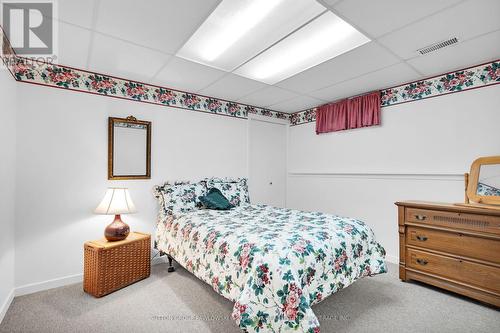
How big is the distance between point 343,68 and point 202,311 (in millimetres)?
2857

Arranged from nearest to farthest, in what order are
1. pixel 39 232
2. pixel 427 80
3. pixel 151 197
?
pixel 39 232 → pixel 427 80 → pixel 151 197

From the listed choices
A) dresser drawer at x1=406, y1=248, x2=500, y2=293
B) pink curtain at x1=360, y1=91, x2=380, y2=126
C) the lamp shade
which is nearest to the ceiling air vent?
pink curtain at x1=360, y1=91, x2=380, y2=126

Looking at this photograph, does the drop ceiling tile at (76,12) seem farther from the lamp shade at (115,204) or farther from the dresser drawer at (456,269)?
the dresser drawer at (456,269)

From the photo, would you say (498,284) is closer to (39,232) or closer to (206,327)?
(206,327)

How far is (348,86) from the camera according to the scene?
330 cm

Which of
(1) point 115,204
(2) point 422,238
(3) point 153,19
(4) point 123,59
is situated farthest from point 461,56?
(1) point 115,204

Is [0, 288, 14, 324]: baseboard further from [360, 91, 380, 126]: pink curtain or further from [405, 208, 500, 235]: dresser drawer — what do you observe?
[360, 91, 380, 126]: pink curtain

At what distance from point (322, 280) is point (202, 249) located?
3.39 ft

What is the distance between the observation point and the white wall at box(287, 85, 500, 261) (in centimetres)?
271

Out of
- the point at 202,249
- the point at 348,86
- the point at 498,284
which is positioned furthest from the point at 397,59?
the point at 202,249

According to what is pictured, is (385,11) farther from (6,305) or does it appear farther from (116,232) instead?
(6,305)

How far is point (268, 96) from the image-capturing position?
378 cm

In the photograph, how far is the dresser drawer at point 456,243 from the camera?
216 centimetres

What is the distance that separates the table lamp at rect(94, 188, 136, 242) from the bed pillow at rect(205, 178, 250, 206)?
1.15 metres
